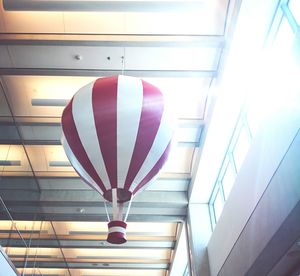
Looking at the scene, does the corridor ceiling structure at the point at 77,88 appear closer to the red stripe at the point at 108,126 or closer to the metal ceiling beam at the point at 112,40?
the metal ceiling beam at the point at 112,40

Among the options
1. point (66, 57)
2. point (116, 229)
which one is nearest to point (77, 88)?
point (66, 57)

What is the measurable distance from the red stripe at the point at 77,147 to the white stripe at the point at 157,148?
0.30 meters

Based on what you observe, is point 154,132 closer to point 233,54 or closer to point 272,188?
point 272,188

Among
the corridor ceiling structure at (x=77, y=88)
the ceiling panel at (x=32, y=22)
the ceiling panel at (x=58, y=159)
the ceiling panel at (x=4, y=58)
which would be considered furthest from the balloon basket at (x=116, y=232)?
the ceiling panel at (x=58, y=159)

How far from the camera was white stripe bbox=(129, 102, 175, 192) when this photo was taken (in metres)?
2.70

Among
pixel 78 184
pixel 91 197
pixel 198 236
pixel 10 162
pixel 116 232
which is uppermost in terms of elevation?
pixel 78 184

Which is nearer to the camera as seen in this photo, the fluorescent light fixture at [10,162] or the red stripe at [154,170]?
the red stripe at [154,170]

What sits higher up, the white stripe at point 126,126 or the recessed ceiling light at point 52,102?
the recessed ceiling light at point 52,102

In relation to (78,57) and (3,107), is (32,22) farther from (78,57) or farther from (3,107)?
(3,107)

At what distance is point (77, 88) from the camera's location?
529 cm

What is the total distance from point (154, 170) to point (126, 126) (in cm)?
49

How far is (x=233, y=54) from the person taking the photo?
4387 mm

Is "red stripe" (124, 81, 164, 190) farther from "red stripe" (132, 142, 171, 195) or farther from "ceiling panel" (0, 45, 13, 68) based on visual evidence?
"ceiling panel" (0, 45, 13, 68)

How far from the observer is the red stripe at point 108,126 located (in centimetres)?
256
